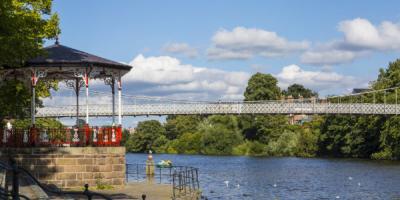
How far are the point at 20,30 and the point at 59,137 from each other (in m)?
4.01

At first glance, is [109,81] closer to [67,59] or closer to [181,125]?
[67,59]

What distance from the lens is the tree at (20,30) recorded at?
20.0m

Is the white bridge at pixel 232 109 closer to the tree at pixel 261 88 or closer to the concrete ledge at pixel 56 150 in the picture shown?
the tree at pixel 261 88

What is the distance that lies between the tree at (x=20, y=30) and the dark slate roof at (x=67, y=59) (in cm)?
59

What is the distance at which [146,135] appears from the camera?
128500 mm

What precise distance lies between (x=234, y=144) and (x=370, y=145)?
26.8 m

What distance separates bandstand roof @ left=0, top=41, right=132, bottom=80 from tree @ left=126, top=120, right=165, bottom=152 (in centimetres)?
9875

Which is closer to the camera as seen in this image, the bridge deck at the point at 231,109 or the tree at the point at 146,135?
the bridge deck at the point at 231,109

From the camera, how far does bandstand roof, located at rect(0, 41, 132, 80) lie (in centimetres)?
2361

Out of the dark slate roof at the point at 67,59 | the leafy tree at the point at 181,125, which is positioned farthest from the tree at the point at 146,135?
the dark slate roof at the point at 67,59

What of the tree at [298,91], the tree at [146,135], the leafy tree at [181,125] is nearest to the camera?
the leafy tree at [181,125]

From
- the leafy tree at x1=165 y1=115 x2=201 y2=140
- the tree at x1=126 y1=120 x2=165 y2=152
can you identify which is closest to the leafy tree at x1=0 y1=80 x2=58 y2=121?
the leafy tree at x1=165 y1=115 x2=201 y2=140

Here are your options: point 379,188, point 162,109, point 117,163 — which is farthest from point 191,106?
point 117,163

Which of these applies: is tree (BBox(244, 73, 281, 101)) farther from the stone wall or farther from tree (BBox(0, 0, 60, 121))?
the stone wall
